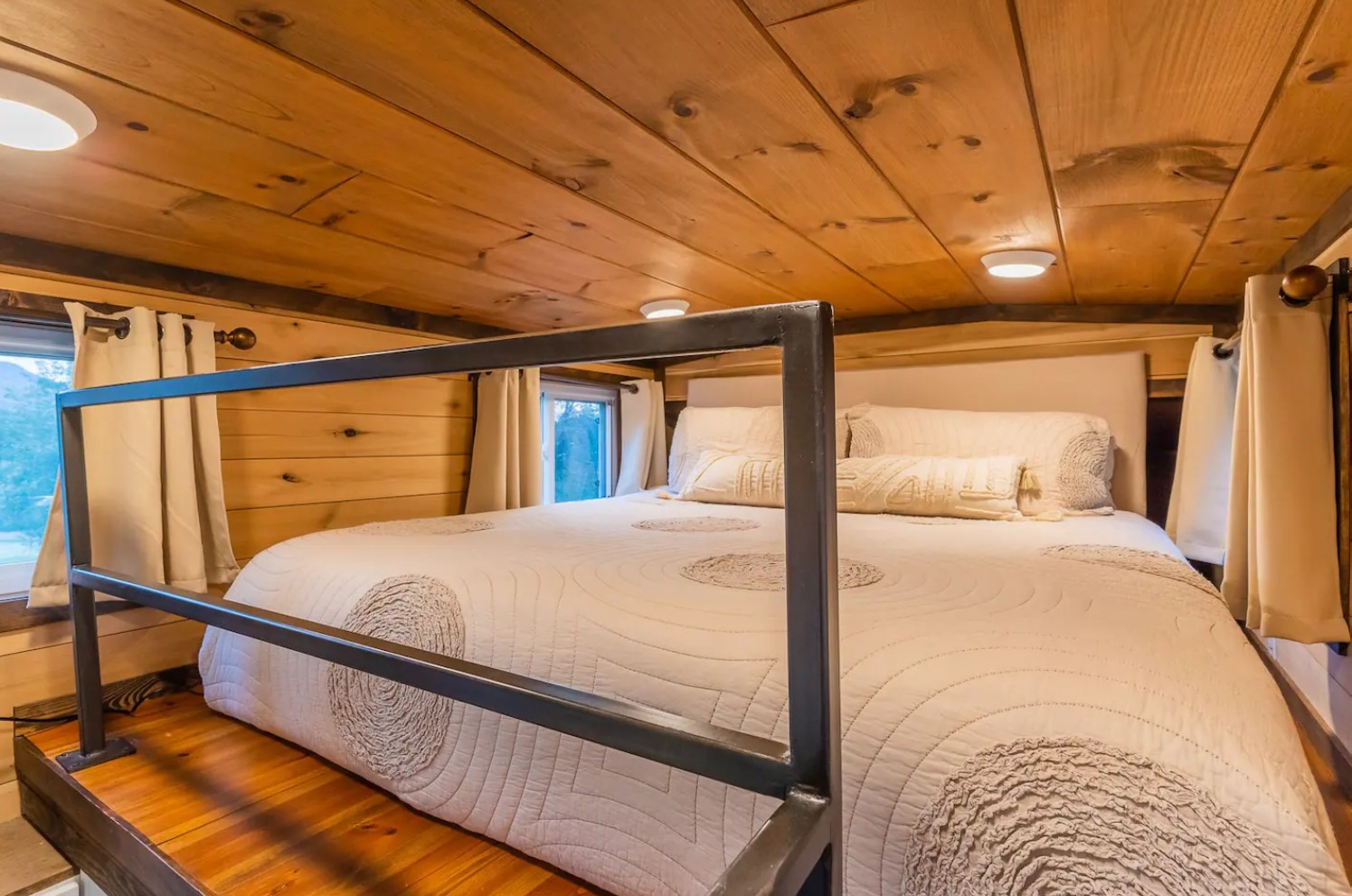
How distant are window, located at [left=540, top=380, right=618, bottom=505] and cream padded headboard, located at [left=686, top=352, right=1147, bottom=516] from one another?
126cm

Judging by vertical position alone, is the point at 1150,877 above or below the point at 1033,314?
below

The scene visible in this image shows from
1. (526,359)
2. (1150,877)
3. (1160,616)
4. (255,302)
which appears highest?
(255,302)

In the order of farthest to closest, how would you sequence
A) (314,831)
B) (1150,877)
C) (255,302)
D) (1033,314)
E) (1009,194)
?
1. (1033,314)
2. (255,302)
3. (1009,194)
4. (314,831)
5. (1150,877)

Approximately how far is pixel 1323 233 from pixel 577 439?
9.36ft

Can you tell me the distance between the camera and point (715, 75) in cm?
101

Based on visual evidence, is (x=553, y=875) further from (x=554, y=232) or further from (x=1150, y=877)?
(x=554, y=232)

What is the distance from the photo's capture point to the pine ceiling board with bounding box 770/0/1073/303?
87 cm

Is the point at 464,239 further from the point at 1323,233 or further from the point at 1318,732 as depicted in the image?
the point at 1318,732

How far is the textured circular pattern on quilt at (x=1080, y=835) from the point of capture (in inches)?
22.7

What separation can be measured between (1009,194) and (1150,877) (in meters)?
1.33

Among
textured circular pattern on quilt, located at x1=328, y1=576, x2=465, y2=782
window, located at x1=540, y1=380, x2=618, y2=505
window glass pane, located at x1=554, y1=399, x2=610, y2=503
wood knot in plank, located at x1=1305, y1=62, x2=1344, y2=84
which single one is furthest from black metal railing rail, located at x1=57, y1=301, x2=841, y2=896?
window glass pane, located at x1=554, y1=399, x2=610, y2=503

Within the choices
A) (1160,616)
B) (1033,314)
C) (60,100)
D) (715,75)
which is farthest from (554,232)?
(1033,314)

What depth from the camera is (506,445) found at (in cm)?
269

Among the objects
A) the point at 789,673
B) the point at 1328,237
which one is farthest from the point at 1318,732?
the point at 789,673
